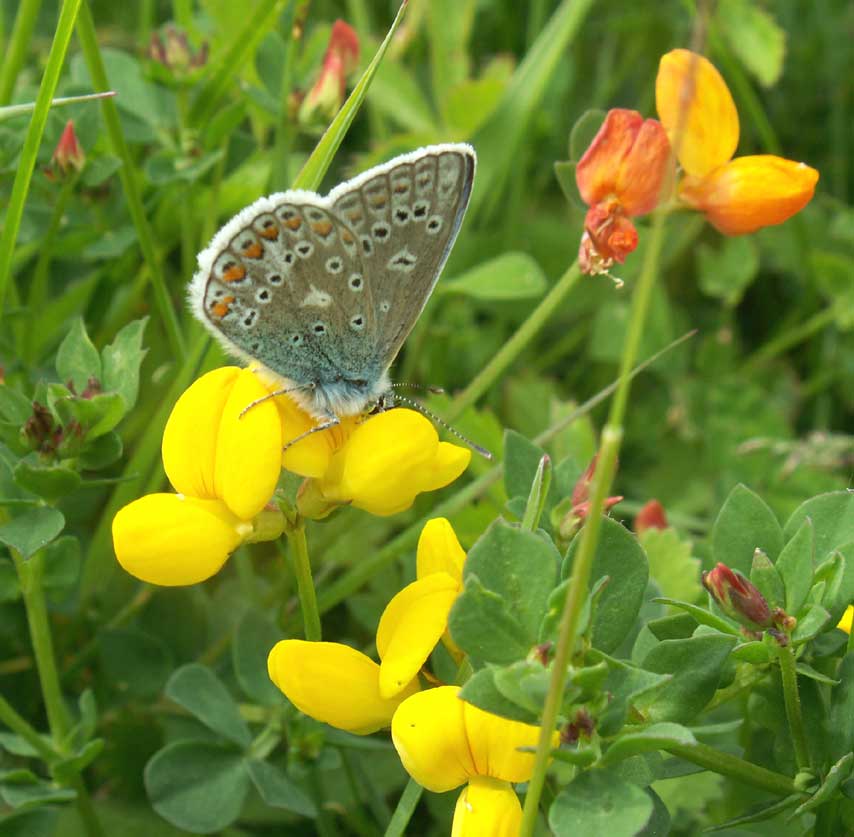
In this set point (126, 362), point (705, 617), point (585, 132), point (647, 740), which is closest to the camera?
point (647, 740)

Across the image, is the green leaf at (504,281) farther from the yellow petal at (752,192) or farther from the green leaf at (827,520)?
the green leaf at (827,520)

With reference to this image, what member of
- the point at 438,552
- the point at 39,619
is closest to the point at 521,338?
the point at 438,552

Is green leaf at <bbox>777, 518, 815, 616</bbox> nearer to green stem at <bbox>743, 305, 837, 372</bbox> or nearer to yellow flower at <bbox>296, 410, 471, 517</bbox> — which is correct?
yellow flower at <bbox>296, 410, 471, 517</bbox>

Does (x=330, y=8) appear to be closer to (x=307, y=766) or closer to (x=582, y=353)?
(x=582, y=353)

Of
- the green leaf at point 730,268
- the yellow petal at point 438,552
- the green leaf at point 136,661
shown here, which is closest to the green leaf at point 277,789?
the green leaf at point 136,661

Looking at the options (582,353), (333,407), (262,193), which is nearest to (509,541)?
(333,407)

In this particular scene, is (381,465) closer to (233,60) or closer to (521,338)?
(521,338)
